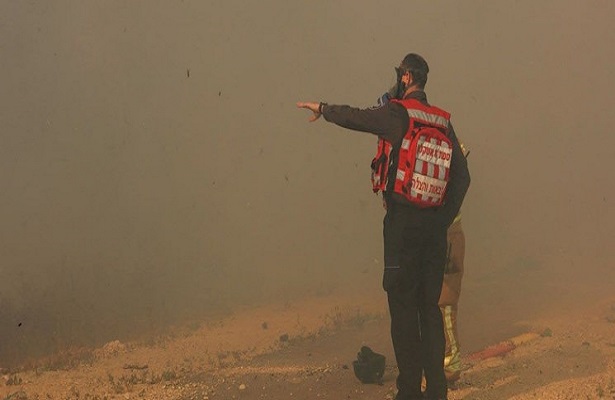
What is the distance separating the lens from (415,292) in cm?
409

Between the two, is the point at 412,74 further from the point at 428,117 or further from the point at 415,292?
the point at 415,292

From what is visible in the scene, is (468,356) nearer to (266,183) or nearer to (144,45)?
(266,183)

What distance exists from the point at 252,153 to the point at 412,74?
201ft

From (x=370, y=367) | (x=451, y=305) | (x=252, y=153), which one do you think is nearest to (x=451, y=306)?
(x=451, y=305)

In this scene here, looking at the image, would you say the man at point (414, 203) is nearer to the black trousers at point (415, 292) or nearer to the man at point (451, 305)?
the black trousers at point (415, 292)

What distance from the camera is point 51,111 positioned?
4706 centimetres

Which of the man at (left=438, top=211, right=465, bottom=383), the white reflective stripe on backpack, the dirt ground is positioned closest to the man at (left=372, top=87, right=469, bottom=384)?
the man at (left=438, top=211, right=465, bottom=383)

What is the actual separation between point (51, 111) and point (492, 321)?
149ft

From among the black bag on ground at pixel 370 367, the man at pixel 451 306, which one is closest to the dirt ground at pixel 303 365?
the black bag on ground at pixel 370 367

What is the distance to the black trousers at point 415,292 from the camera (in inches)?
157

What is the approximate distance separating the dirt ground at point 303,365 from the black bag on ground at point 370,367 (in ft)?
0.28

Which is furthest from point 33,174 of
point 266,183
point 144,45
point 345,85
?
point 345,85

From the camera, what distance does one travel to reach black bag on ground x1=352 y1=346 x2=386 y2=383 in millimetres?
5492

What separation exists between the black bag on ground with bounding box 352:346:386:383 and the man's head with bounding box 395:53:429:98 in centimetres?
258
